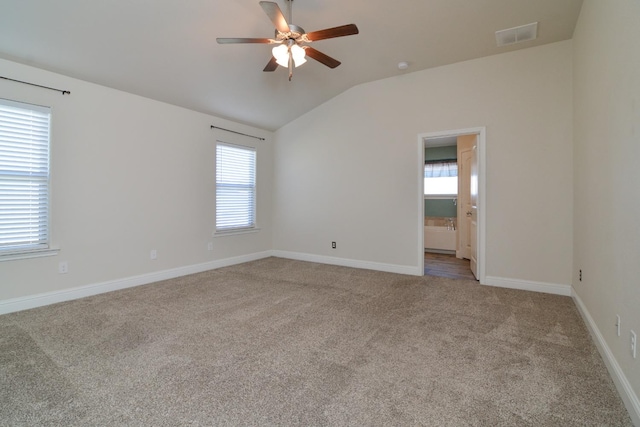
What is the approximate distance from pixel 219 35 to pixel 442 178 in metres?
5.86

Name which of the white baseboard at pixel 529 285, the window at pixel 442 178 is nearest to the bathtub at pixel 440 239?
the window at pixel 442 178

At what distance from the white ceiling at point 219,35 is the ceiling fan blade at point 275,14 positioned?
0.74 meters

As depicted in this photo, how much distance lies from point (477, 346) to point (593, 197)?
5.37 feet

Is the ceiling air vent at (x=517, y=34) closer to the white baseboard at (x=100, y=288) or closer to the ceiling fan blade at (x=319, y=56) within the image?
the ceiling fan blade at (x=319, y=56)

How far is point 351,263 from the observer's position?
16.4ft

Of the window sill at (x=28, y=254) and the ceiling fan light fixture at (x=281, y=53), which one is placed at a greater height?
the ceiling fan light fixture at (x=281, y=53)

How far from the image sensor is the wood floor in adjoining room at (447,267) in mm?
4523

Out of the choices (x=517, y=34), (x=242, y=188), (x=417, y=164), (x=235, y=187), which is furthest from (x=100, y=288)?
(x=517, y=34)

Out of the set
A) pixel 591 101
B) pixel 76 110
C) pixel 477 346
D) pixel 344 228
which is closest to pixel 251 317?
pixel 477 346

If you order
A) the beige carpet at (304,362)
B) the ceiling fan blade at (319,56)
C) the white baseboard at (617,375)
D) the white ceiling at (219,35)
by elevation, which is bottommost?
the beige carpet at (304,362)

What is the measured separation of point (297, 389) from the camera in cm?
172

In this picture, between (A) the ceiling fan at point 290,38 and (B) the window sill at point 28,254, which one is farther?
(B) the window sill at point 28,254

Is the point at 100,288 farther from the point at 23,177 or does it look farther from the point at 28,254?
the point at 23,177

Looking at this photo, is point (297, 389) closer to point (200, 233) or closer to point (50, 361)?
point (50, 361)
